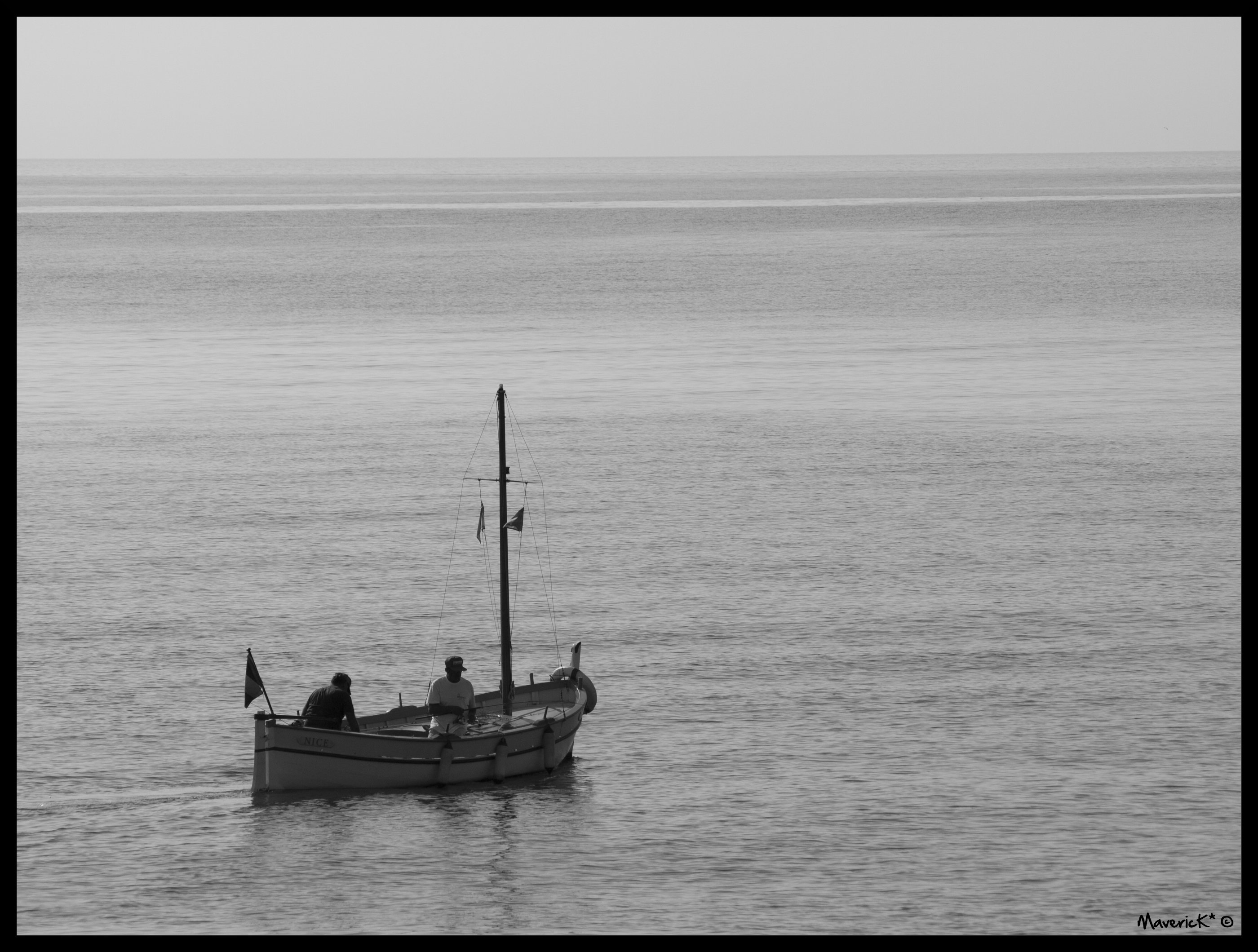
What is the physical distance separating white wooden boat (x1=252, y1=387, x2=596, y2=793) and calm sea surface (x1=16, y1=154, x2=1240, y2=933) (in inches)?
15.3

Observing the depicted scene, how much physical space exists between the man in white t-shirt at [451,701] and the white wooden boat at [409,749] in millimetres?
213

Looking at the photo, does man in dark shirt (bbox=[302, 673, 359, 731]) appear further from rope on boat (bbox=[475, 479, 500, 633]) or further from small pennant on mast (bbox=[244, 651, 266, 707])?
rope on boat (bbox=[475, 479, 500, 633])

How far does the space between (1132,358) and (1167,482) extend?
31634mm

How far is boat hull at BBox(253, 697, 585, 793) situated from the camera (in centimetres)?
2867

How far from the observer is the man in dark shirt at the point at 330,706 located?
28.9 m

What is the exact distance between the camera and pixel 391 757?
29.2 m

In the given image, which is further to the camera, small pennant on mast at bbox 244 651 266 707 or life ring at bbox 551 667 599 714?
life ring at bbox 551 667 599 714

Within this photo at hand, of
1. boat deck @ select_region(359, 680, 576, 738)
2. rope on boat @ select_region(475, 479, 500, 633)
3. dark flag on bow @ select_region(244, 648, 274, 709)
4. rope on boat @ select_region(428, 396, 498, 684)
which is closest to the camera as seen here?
dark flag on bow @ select_region(244, 648, 274, 709)

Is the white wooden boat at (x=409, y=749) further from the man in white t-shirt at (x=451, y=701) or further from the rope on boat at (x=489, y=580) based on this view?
the rope on boat at (x=489, y=580)
